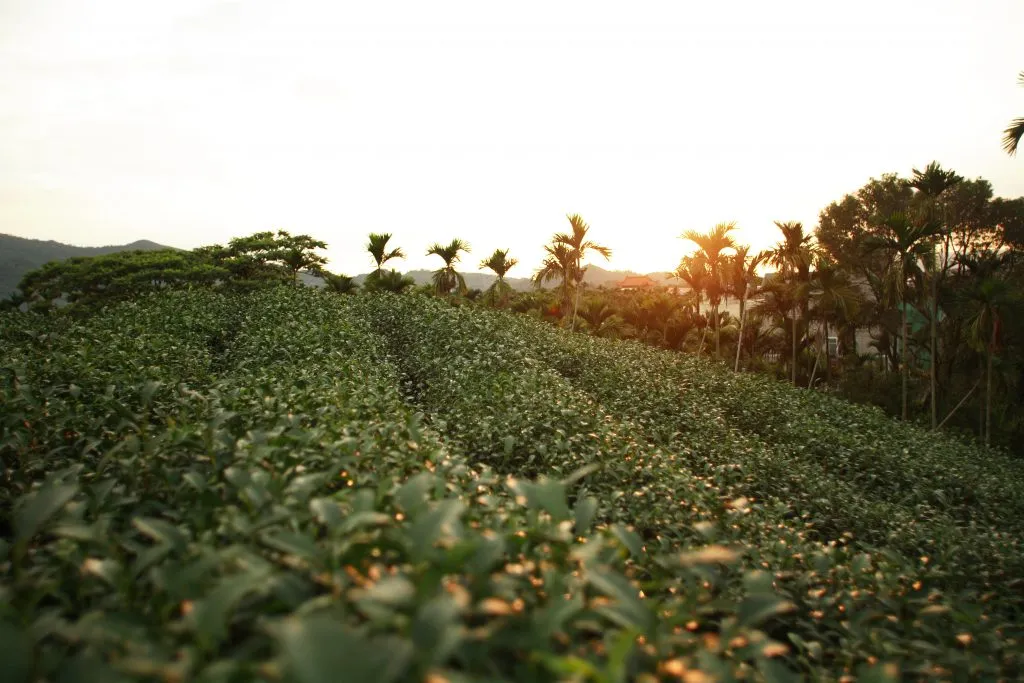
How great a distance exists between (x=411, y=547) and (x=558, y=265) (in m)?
20.5

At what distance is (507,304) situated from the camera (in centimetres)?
2547

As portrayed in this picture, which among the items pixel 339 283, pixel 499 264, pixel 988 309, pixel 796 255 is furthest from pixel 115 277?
pixel 988 309

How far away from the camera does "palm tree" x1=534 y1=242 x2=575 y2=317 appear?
2092 cm

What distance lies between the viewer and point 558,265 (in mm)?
21297

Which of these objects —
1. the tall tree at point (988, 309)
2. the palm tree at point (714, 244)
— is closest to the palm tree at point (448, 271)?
the palm tree at point (714, 244)

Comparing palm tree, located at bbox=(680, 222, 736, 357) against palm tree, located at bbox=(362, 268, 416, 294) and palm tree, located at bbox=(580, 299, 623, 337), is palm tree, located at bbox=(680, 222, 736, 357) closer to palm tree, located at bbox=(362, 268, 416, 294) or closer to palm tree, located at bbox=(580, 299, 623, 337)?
palm tree, located at bbox=(580, 299, 623, 337)

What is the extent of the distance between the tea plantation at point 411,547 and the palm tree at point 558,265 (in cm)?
1336

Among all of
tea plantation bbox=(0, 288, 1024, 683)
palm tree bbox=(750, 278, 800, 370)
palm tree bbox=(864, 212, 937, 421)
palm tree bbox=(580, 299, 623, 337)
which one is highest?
palm tree bbox=(864, 212, 937, 421)

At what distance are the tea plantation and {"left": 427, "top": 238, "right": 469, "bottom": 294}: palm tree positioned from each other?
48.9 feet

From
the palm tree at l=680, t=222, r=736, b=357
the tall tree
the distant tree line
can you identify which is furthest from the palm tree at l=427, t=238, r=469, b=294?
the tall tree

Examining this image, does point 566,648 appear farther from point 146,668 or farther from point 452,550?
point 146,668

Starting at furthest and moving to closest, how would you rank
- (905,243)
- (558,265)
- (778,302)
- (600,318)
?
(600,318) < (778,302) < (558,265) < (905,243)

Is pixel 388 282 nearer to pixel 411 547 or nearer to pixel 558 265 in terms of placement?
pixel 558 265

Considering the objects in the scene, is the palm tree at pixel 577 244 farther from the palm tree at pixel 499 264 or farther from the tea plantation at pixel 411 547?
the tea plantation at pixel 411 547
